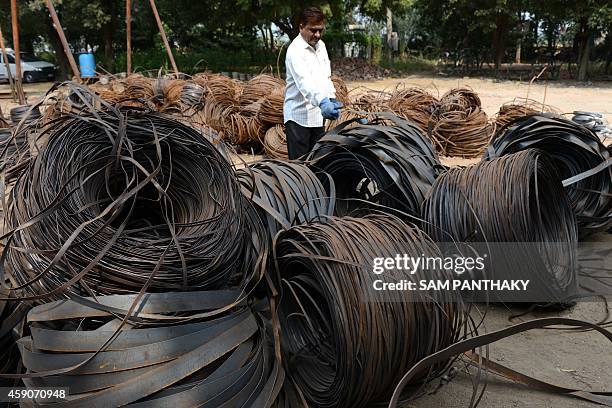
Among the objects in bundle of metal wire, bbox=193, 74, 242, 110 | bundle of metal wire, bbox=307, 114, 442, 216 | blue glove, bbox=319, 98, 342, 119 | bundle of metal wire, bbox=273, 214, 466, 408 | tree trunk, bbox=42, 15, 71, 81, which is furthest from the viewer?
tree trunk, bbox=42, 15, 71, 81

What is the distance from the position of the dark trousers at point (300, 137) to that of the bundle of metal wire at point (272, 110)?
2.43 meters

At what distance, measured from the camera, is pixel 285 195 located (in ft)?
9.26

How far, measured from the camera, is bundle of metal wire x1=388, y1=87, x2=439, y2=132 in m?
7.01

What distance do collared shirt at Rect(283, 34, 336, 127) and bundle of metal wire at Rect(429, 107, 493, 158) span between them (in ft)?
9.46

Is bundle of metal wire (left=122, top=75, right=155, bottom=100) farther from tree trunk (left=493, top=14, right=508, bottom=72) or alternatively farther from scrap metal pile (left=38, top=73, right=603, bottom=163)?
tree trunk (left=493, top=14, right=508, bottom=72)

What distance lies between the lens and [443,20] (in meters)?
22.9

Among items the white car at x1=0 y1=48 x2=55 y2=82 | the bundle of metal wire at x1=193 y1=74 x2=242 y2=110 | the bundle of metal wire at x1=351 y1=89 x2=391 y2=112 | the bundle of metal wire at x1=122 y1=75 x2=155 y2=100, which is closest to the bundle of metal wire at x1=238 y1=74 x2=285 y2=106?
the bundle of metal wire at x1=193 y1=74 x2=242 y2=110

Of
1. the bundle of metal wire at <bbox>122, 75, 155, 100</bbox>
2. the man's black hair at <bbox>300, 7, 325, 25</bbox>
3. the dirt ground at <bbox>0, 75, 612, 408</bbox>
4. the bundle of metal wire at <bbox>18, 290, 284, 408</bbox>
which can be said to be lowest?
the dirt ground at <bbox>0, 75, 612, 408</bbox>

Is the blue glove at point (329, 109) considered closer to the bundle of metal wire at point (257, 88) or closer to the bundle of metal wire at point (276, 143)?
the bundle of metal wire at point (276, 143)

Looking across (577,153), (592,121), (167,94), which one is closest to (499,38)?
(592,121)

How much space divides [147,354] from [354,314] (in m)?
0.75

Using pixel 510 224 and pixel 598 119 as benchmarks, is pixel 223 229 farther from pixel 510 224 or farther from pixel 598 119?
pixel 598 119

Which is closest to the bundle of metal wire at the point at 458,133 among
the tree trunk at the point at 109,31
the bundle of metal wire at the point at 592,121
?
the bundle of metal wire at the point at 592,121

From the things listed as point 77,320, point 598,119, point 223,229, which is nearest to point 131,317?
point 77,320
